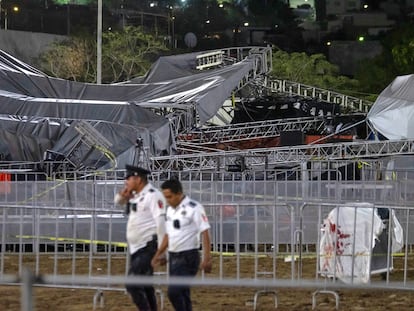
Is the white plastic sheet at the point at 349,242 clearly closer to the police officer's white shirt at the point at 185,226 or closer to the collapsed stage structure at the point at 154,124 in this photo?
the police officer's white shirt at the point at 185,226

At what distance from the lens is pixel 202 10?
258ft

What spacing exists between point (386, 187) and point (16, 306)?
1010cm

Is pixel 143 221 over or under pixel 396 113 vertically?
under

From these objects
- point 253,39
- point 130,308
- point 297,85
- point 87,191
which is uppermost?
point 253,39

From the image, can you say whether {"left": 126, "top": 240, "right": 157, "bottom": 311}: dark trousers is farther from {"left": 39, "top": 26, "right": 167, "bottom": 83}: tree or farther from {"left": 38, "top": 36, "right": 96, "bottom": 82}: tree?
{"left": 39, "top": 26, "right": 167, "bottom": 83}: tree

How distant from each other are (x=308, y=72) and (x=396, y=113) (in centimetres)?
2230

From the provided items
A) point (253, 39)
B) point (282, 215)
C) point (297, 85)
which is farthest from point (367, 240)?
point (253, 39)

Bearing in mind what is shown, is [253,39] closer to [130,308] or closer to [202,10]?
[202,10]

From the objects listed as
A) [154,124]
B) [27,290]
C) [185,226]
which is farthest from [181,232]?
[154,124]

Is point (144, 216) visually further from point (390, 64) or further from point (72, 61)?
point (390, 64)

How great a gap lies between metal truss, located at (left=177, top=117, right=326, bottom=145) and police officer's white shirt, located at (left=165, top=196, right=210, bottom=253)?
26122mm

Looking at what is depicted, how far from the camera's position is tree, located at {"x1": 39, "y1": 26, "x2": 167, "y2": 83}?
174ft

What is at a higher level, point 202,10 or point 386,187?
point 202,10

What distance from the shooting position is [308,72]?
54.8 metres
